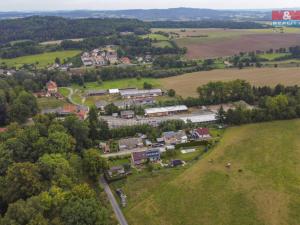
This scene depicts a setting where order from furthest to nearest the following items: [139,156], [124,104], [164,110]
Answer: [124,104] → [164,110] → [139,156]

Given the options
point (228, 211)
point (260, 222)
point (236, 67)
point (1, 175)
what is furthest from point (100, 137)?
point (236, 67)

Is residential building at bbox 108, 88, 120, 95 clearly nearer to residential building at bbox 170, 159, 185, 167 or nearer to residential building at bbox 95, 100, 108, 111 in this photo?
residential building at bbox 95, 100, 108, 111

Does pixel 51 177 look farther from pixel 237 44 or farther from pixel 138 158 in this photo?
pixel 237 44

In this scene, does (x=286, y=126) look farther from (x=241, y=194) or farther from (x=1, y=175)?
(x=1, y=175)

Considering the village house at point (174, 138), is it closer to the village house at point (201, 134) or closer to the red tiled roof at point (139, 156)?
the village house at point (201, 134)

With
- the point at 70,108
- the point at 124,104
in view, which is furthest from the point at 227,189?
the point at 70,108

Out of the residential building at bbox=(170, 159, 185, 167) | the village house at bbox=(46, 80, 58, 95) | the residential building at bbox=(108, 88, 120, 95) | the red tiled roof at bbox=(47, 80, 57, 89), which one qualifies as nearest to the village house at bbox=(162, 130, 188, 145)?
the residential building at bbox=(170, 159, 185, 167)

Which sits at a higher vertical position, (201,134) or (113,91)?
(113,91)
